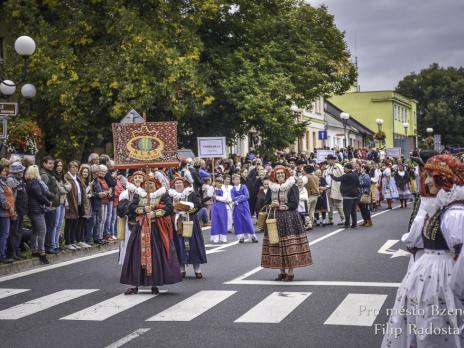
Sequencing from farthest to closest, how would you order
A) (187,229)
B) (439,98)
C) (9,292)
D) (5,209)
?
(439,98), (5,209), (187,229), (9,292)

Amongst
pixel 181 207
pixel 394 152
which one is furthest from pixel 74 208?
pixel 394 152

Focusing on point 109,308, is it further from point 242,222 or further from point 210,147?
point 210,147

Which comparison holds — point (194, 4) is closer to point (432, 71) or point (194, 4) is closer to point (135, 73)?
point (135, 73)

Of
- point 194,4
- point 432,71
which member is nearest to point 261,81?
point 194,4

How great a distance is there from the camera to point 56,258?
16.5 m

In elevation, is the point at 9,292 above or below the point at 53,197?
below

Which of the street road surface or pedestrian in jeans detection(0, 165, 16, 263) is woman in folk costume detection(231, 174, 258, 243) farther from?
pedestrian in jeans detection(0, 165, 16, 263)

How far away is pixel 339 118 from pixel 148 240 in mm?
64704

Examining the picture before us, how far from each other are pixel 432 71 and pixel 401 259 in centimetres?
8799

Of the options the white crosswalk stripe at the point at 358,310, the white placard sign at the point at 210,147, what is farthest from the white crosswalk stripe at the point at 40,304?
the white placard sign at the point at 210,147

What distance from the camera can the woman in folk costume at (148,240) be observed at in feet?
38.1

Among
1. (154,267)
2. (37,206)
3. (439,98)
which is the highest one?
(439,98)

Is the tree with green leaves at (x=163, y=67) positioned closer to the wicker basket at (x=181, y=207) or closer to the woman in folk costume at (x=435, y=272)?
the wicker basket at (x=181, y=207)

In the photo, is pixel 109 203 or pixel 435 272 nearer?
pixel 435 272
